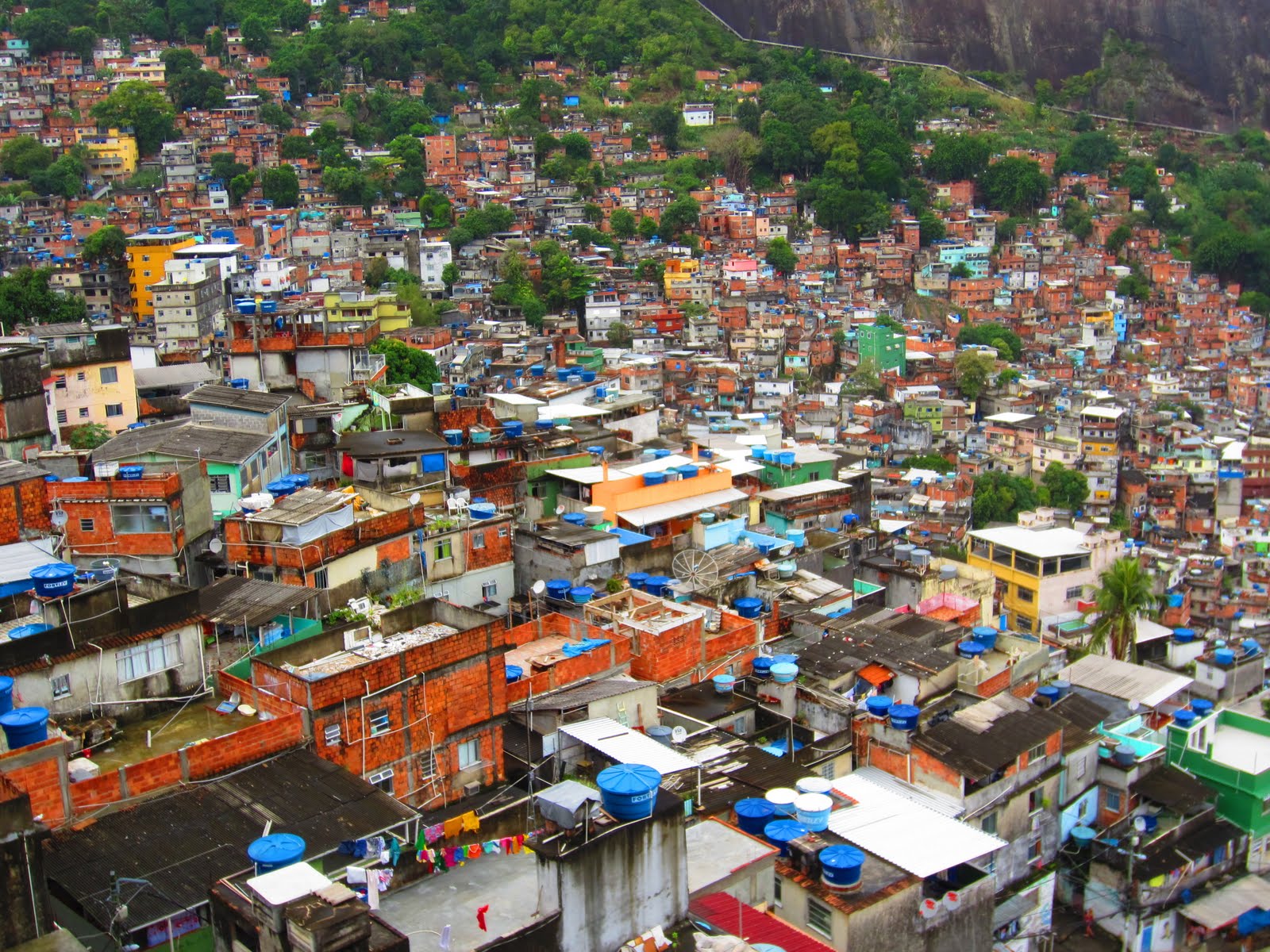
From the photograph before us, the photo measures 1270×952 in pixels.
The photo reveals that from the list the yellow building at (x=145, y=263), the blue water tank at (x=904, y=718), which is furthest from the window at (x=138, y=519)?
the yellow building at (x=145, y=263)

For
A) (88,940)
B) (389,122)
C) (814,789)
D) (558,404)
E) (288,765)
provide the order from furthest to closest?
(389,122)
(558,404)
(814,789)
(288,765)
(88,940)

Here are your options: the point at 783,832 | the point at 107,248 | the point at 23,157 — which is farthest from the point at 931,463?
the point at 23,157

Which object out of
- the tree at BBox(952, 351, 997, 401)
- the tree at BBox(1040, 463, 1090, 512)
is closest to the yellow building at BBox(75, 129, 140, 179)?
the tree at BBox(952, 351, 997, 401)

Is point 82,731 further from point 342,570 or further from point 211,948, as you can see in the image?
point 342,570

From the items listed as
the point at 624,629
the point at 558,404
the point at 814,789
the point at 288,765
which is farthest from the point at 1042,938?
the point at 558,404

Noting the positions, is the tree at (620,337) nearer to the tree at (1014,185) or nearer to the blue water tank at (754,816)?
the tree at (1014,185)

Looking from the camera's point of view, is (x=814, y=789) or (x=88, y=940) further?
(x=814, y=789)

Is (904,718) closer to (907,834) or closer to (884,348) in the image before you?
(907,834)
